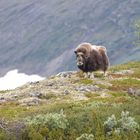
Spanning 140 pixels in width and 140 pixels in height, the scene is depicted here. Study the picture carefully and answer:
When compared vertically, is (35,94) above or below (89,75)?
above

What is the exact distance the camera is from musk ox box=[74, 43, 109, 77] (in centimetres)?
3781

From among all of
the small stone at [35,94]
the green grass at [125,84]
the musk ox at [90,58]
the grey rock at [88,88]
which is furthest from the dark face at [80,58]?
the small stone at [35,94]

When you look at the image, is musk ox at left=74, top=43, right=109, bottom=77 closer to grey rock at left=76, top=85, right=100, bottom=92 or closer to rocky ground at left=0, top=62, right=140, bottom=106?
rocky ground at left=0, top=62, right=140, bottom=106

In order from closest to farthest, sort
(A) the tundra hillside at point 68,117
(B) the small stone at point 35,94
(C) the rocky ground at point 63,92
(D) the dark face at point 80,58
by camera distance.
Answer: (A) the tundra hillside at point 68,117, (C) the rocky ground at point 63,92, (B) the small stone at point 35,94, (D) the dark face at point 80,58

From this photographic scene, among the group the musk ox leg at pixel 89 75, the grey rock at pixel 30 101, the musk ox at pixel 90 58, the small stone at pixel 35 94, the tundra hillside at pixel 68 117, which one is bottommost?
the musk ox leg at pixel 89 75

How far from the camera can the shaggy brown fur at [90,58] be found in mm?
37781

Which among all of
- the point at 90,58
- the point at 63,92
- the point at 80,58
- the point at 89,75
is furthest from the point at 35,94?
the point at 90,58

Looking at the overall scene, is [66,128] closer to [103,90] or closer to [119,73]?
[103,90]

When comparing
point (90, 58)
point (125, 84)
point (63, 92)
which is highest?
point (63, 92)

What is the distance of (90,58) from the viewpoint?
38875 mm

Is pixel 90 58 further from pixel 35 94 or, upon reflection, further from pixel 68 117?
pixel 68 117

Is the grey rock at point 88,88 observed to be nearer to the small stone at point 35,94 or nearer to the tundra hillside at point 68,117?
the tundra hillside at point 68,117

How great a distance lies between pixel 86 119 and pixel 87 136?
2037 mm

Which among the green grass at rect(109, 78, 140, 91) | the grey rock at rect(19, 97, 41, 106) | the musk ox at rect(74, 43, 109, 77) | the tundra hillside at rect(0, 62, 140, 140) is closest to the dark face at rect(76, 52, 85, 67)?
the musk ox at rect(74, 43, 109, 77)
